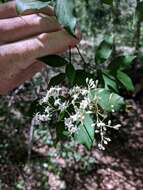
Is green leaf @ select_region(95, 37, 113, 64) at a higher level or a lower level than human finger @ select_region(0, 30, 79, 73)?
lower

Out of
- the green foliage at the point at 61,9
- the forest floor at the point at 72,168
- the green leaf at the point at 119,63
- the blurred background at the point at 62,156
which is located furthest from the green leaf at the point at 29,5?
the forest floor at the point at 72,168

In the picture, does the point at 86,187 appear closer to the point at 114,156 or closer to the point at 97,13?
the point at 114,156

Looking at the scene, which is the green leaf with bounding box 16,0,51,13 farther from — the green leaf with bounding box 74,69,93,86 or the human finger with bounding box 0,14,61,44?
the green leaf with bounding box 74,69,93,86

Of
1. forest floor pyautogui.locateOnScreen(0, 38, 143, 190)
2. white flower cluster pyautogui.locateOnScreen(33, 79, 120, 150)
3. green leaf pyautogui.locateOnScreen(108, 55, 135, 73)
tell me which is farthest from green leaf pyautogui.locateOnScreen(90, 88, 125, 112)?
forest floor pyautogui.locateOnScreen(0, 38, 143, 190)

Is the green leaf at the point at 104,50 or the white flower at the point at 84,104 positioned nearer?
the white flower at the point at 84,104

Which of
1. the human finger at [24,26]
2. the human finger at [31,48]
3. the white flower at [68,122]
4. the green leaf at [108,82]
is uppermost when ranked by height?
the human finger at [24,26]

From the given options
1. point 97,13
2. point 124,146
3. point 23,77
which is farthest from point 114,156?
point 23,77

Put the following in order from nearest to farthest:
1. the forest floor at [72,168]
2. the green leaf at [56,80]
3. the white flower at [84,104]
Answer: the white flower at [84,104], the green leaf at [56,80], the forest floor at [72,168]

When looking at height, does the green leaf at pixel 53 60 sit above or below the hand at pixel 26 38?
below

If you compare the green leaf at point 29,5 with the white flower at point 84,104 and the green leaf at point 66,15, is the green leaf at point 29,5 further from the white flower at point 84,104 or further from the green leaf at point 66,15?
the white flower at point 84,104
